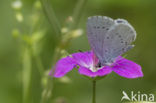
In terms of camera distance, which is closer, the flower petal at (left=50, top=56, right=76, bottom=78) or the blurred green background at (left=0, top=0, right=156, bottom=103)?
the flower petal at (left=50, top=56, right=76, bottom=78)

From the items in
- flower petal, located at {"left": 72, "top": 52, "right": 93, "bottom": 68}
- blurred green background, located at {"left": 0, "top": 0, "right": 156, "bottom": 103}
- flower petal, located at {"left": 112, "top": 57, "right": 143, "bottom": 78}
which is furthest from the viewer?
blurred green background, located at {"left": 0, "top": 0, "right": 156, "bottom": 103}

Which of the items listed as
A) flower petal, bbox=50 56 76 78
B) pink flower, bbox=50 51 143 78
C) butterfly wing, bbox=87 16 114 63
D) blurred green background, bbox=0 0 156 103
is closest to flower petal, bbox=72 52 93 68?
pink flower, bbox=50 51 143 78

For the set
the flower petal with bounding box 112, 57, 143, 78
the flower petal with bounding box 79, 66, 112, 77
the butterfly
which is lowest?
the flower petal with bounding box 79, 66, 112, 77

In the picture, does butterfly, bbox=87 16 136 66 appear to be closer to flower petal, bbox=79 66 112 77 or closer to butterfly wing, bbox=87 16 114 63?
butterfly wing, bbox=87 16 114 63

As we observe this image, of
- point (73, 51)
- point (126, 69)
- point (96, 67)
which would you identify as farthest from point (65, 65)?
point (73, 51)

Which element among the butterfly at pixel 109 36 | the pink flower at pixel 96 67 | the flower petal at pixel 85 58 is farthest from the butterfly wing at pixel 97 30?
the flower petal at pixel 85 58

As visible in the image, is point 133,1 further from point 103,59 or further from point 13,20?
point 103,59

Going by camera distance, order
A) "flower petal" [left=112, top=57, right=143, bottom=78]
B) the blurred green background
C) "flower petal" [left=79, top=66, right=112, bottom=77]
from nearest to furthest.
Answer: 1. "flower petal" [left=79, top=66, right=112, bottom=77]
2. "flower petal" [left=112, top=57, right=143, bottom=78]
3. the blurred green background
